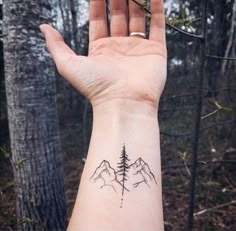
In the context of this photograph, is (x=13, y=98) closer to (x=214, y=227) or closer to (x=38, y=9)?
(x=38, y=9)

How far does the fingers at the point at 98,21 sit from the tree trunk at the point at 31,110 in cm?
112

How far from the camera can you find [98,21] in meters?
1.76

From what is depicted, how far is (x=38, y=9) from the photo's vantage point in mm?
2740

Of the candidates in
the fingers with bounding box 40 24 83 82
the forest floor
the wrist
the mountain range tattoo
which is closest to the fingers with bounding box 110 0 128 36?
the fingers with bounding box 40 24 83 82

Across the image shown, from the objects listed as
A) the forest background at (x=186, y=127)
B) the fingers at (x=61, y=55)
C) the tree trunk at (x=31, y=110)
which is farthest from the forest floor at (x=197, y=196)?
the fingers at (x=61, y=55)

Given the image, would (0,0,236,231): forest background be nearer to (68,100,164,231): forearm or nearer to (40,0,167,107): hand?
(40,0,167,107): hand

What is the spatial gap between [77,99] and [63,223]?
7.40m

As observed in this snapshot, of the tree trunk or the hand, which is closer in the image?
the hand

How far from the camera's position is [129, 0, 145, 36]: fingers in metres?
1.73

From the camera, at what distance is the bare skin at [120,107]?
4.30 feet

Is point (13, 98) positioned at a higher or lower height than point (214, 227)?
higher

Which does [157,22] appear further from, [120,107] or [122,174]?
[122,174]

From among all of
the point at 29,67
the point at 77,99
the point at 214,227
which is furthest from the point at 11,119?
the point at 77,99

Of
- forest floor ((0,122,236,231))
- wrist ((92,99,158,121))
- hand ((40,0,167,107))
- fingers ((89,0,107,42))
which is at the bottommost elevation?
forest floor ((0,122,236,231))
